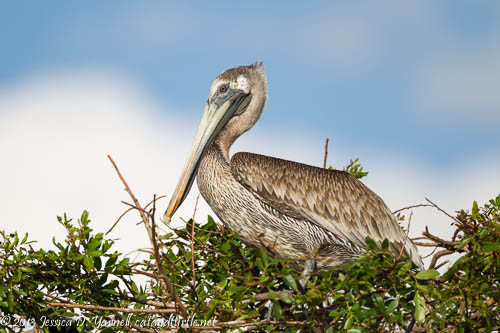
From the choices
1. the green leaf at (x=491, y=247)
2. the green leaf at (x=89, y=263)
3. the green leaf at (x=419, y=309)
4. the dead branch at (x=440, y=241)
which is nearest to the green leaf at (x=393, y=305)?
the green leaf at (x=419, y=309)

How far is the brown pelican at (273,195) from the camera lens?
477cm

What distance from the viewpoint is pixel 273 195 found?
492cm

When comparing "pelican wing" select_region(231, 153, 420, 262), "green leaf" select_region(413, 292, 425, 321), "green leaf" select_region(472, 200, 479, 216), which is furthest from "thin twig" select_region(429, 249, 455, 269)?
"green leaf" select_region(413, 292, 425, 321)

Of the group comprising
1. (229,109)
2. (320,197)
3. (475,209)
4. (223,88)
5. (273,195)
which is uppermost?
(223,88)

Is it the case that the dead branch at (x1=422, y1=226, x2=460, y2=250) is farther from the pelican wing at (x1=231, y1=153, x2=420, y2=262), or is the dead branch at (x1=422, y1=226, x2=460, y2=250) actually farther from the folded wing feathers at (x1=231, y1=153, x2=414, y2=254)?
the folded wing feathers at (x1=231, y1=153, x2=414, y2=254)

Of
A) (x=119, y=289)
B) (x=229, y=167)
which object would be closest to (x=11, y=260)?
(x=119, y=289)

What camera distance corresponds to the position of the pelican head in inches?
221

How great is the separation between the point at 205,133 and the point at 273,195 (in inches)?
47.5

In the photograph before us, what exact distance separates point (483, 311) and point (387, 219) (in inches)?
75.9

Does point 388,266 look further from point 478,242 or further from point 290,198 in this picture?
point 290,198

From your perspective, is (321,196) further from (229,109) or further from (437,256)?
(229,109)

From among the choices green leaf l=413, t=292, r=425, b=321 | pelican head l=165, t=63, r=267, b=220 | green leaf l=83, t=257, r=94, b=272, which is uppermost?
pelican head l=165, t=63, r=267, b=220

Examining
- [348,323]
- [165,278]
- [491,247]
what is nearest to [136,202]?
[165,278]

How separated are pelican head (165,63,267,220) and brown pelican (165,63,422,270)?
0.03 ft
